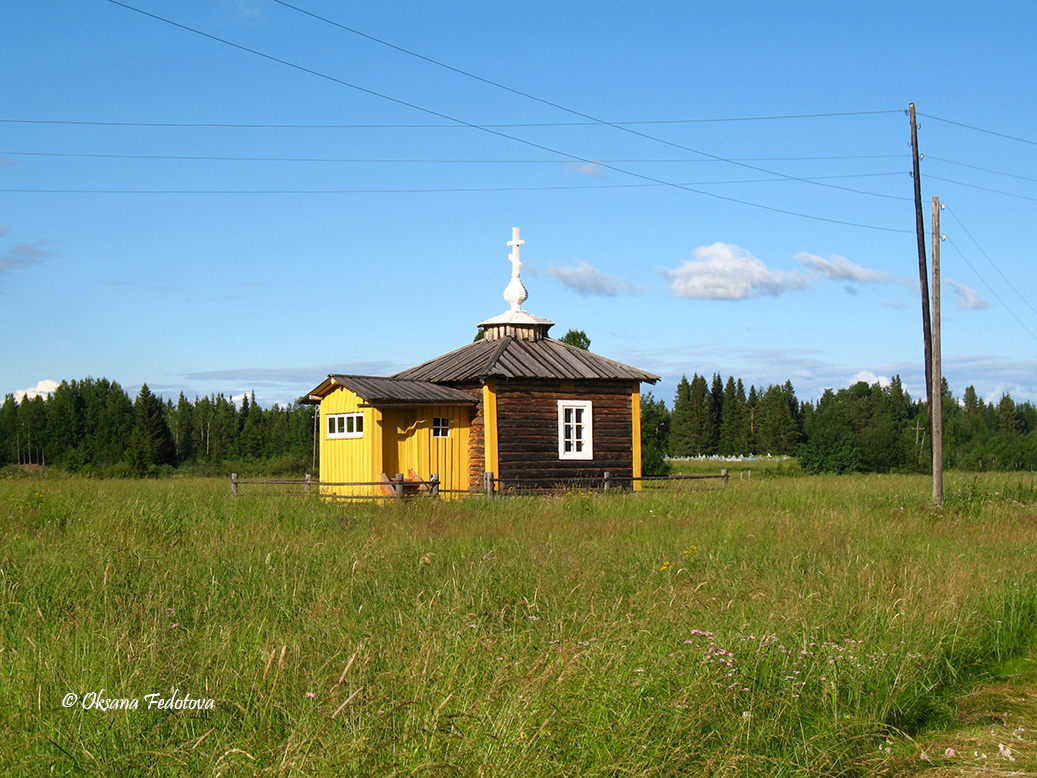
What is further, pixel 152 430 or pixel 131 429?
pixel 131 429

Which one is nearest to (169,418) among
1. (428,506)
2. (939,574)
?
(428,506)

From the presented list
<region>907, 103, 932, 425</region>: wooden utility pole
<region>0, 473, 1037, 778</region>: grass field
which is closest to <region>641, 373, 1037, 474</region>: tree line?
<region>907, 103, 932, 425</region>: wooden utility pole

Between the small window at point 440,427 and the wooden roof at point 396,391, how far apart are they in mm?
582

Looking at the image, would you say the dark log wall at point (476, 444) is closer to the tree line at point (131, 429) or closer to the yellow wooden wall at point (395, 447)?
the yellow wooden wall at point (395, 447)

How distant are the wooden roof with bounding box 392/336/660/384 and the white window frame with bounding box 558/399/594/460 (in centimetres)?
71

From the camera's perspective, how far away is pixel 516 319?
25.1 metres

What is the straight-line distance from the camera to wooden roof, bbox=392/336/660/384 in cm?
2181

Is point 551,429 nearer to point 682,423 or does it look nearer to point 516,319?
point 516,319

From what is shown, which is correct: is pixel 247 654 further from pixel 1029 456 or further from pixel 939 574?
pixel 1029 456

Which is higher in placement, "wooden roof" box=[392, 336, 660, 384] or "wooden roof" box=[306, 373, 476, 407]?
"wooden roof" box=[392, 336, 660, 384]

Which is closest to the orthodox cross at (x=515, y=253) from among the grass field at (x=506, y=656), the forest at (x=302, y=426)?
the grass field at (x=506, y=656)

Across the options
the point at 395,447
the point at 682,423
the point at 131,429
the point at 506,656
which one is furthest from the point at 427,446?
the point at 682,423

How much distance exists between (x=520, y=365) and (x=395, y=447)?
3.69 metres

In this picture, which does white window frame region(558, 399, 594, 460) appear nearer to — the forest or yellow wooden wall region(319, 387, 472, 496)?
yellow wooden wall region(319, 387, 472, 496)
